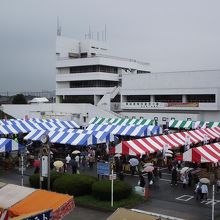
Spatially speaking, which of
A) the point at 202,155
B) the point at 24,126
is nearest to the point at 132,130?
the point at 24,126

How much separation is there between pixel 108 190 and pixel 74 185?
177 cm

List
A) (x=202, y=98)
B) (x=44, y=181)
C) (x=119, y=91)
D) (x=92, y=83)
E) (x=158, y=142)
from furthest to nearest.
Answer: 1. (x=92, y=83)
2. (x=119, y=91)
3. (x=202, y=98)
4. (x=158, y=142)
5. (x=44, y=181)

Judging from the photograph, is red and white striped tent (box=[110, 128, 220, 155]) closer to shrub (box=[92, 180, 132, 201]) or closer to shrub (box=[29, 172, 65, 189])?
shrub (box=[29, 172, 65, 189])

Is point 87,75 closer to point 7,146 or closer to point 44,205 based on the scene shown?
point 7,146

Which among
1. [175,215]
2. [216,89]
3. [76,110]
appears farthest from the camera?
[76,110]

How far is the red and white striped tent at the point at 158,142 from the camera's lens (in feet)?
78.7

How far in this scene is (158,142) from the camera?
2677cm

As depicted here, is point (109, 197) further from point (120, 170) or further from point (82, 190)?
point (120, 170)

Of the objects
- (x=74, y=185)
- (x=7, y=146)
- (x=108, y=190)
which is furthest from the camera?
(x=7, y=146)

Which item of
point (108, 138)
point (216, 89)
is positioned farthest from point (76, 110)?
point (108, 138)

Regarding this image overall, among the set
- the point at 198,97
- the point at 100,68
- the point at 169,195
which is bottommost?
the point at 169,195

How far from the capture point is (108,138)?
98.8ft

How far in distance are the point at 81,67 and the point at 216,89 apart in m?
25.6

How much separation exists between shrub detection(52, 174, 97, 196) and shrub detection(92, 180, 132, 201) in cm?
65
